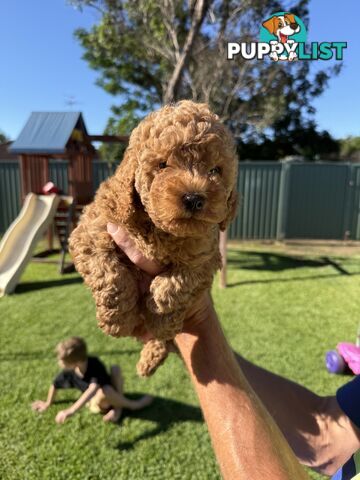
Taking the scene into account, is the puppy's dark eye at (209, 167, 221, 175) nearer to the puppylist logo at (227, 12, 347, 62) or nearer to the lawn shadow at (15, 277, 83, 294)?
the puppylist logo at (227, 12, 347, 62)

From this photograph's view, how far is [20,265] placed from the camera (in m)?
7.23

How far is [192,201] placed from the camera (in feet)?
4.42

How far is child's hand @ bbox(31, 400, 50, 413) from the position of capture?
12.9ft

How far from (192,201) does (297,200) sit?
44.4ft

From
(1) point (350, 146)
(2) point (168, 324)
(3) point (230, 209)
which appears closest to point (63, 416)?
(2) point (168, 324)

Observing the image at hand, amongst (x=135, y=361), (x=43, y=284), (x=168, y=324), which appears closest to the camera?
(x=168, y=324)

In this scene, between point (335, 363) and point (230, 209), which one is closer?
point (230, 209)

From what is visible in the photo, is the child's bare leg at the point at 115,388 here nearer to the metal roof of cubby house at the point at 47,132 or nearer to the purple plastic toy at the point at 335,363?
the purple plastic toy at the point at 335,363

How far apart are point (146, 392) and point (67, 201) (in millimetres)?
6406

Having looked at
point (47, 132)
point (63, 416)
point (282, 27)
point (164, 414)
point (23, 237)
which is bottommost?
point (164, 414)

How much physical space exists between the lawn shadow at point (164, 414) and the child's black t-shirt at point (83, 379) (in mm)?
425

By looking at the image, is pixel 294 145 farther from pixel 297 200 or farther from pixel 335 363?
pixel 335 363

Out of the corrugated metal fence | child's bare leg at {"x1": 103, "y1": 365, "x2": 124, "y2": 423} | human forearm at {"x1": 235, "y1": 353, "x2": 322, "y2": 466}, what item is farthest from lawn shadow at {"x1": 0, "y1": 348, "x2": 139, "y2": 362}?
the corrugated metal fence

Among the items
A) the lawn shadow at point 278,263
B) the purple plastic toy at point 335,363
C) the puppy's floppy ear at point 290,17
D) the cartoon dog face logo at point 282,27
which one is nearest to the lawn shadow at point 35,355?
the purple plastic toy at point 335,363
